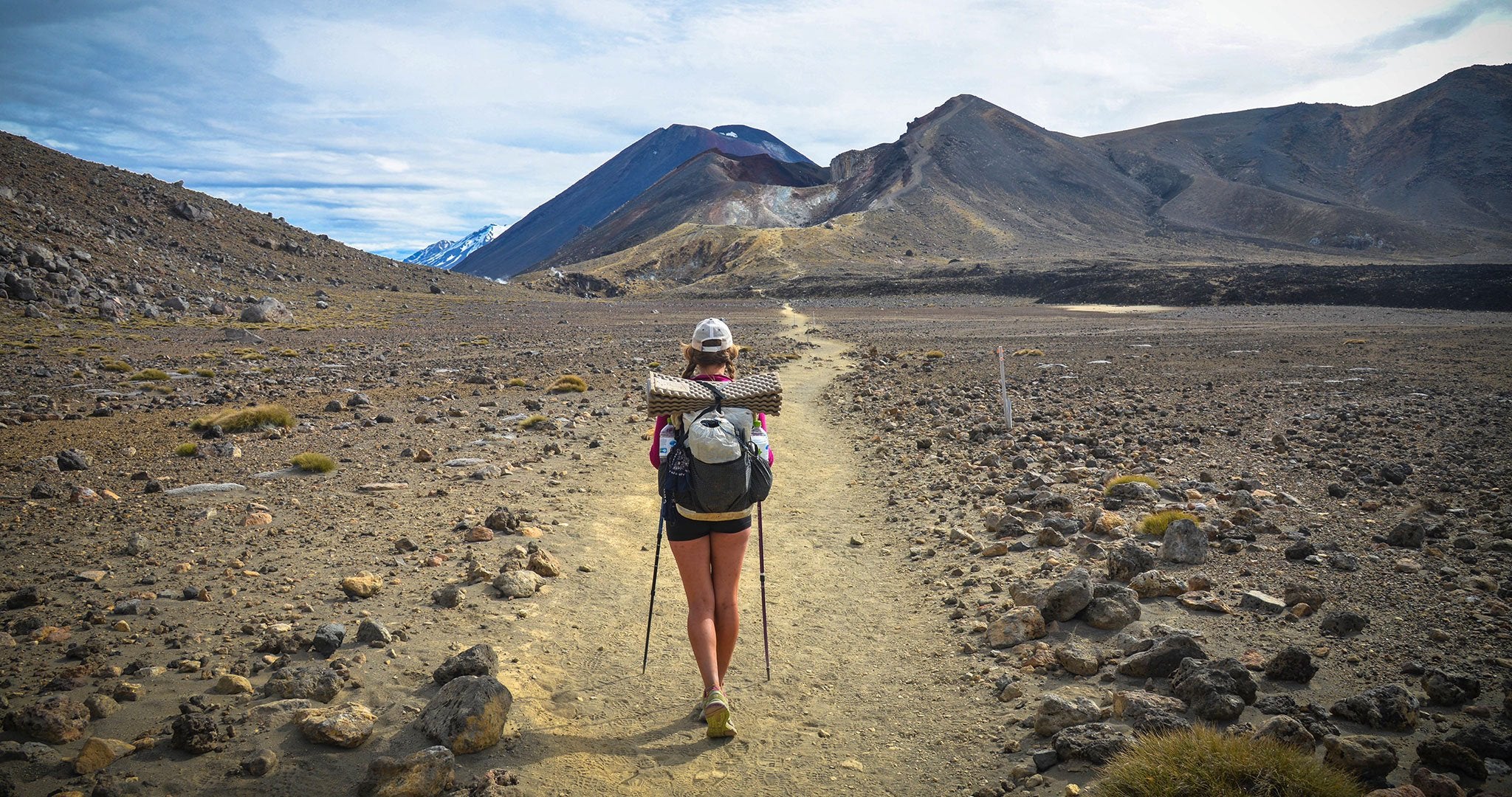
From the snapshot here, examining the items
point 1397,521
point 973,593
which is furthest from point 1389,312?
point 973,593

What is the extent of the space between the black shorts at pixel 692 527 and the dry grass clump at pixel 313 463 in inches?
284

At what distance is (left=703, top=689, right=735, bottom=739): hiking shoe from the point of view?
4.38 meters

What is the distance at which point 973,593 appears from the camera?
6.49 m

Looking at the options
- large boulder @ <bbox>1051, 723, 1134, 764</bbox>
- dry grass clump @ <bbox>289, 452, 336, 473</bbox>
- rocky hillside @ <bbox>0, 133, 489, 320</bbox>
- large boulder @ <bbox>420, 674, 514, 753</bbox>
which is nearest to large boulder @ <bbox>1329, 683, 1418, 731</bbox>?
large boulder @ <bbox>1051, 723, 1134, 764</bbox>

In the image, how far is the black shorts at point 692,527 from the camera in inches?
172

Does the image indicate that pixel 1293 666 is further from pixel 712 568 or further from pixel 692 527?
pixel 692 527

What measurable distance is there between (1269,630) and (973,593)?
2082mm

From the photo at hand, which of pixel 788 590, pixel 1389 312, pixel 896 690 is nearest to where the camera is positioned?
pixel 896 690

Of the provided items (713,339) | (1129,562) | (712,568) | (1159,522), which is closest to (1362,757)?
(1129,562)

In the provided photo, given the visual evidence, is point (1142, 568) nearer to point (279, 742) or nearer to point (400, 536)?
point (279, 742)

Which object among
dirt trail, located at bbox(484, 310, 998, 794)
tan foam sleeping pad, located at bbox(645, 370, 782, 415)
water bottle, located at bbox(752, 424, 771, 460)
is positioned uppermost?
tan foam sleeping pad, located at bbox(645, 370, 782, 415)

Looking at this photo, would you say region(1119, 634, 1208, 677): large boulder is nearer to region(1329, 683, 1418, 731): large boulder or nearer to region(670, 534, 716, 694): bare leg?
region(1329, 683, 1418, 731): large boulder

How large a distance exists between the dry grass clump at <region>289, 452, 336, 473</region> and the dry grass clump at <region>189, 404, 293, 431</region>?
3.01 m

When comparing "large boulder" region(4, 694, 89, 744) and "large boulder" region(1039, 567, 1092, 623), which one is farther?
"large boulder" region(1039, 567, 1092, 623)
